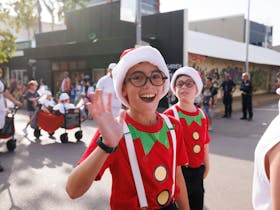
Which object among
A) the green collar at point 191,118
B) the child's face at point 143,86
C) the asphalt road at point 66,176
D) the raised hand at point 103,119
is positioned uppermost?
the child's face at point 143,86

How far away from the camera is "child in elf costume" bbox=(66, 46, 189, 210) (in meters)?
1.44

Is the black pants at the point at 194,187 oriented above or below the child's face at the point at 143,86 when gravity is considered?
below

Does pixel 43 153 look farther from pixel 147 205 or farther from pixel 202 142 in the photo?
pixel 147 205

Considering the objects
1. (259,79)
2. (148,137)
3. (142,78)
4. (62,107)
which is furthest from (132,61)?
(259,79)

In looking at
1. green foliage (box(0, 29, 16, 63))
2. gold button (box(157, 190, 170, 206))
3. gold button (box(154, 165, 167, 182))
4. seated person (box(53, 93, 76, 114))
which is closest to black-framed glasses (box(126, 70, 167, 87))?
gold button (box(154, 165, 167, 182))

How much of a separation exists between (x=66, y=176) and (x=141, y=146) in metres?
3.63

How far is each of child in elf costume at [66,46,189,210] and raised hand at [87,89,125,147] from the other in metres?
0.10

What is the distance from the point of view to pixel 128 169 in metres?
1.45

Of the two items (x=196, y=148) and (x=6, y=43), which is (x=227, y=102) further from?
(x=6, y=43)

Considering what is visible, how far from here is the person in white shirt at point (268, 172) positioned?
938 mm

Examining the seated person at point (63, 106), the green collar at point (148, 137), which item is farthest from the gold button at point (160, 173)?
the seated person at point (63, 106)

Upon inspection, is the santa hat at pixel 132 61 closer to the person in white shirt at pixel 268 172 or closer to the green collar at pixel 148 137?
the green collar at pixel 148 137

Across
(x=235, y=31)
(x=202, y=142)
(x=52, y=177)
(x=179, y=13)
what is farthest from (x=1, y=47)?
(x=235, y=31)

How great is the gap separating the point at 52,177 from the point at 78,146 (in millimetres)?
2105
